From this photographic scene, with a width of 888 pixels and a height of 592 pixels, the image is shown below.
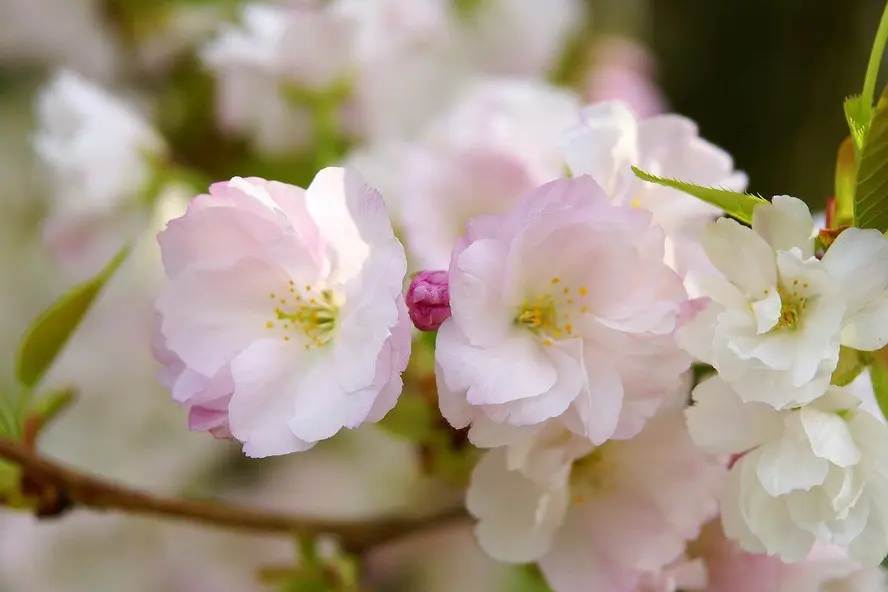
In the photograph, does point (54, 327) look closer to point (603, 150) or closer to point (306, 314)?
point (306, 314)

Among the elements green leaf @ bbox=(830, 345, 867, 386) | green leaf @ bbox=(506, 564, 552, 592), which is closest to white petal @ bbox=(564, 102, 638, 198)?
green leaf @ bbox=(830, 345, 867, 386)

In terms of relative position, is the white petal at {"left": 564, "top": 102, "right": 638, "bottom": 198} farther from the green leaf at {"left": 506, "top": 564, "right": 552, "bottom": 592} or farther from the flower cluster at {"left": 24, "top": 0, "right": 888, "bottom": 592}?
the green leaf at {"left": 506, "top": 564, "right": 552, "bottom": 592}

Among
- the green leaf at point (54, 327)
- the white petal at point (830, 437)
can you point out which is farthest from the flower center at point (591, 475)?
the green leaf at point (54, 327)

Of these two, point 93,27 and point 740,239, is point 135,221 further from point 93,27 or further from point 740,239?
point 740,239

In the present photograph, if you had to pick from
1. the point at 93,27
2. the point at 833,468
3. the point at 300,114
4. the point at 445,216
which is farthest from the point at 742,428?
the point at 93,27

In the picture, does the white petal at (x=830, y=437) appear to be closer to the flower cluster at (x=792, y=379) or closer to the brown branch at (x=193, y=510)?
the flower cluster at (x=792, y=379)

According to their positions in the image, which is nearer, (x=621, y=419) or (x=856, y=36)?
(x=621, y=419)
